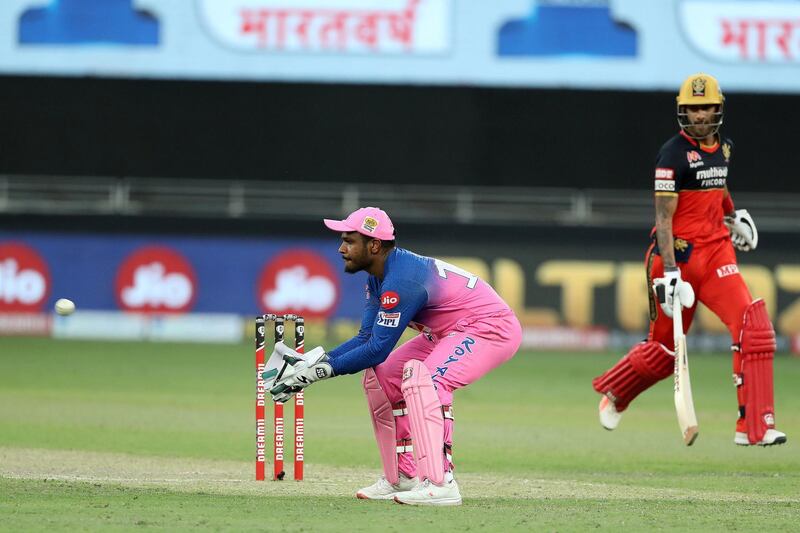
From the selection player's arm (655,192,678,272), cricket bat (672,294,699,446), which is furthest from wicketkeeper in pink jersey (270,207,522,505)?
player's arm (655,192,678,272)

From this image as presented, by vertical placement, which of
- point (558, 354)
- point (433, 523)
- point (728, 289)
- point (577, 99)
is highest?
point (577, 99)

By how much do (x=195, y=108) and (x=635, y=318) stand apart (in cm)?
780

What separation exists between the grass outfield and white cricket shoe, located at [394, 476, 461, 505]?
71 mm

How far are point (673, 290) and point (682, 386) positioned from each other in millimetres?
611

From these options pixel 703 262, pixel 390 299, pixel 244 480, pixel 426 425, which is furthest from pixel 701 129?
pixel 244 480

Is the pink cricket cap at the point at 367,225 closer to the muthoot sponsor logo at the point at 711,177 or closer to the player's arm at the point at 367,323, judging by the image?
the player's arm at the point at 367,323

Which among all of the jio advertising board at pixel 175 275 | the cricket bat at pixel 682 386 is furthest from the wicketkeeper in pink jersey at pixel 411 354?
the jio advertising board at pixel 175 275

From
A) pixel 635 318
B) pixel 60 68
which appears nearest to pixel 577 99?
pixel 635 318

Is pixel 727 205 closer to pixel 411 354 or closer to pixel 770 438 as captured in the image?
pixel 770 438

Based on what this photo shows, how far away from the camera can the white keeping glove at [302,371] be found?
25.9 feet

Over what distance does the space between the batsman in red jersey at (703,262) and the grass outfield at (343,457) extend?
0.60 metres

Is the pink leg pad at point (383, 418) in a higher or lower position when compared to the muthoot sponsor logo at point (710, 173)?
lower

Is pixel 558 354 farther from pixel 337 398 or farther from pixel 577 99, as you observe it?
pixel 337 398

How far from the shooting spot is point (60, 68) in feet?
74.7
